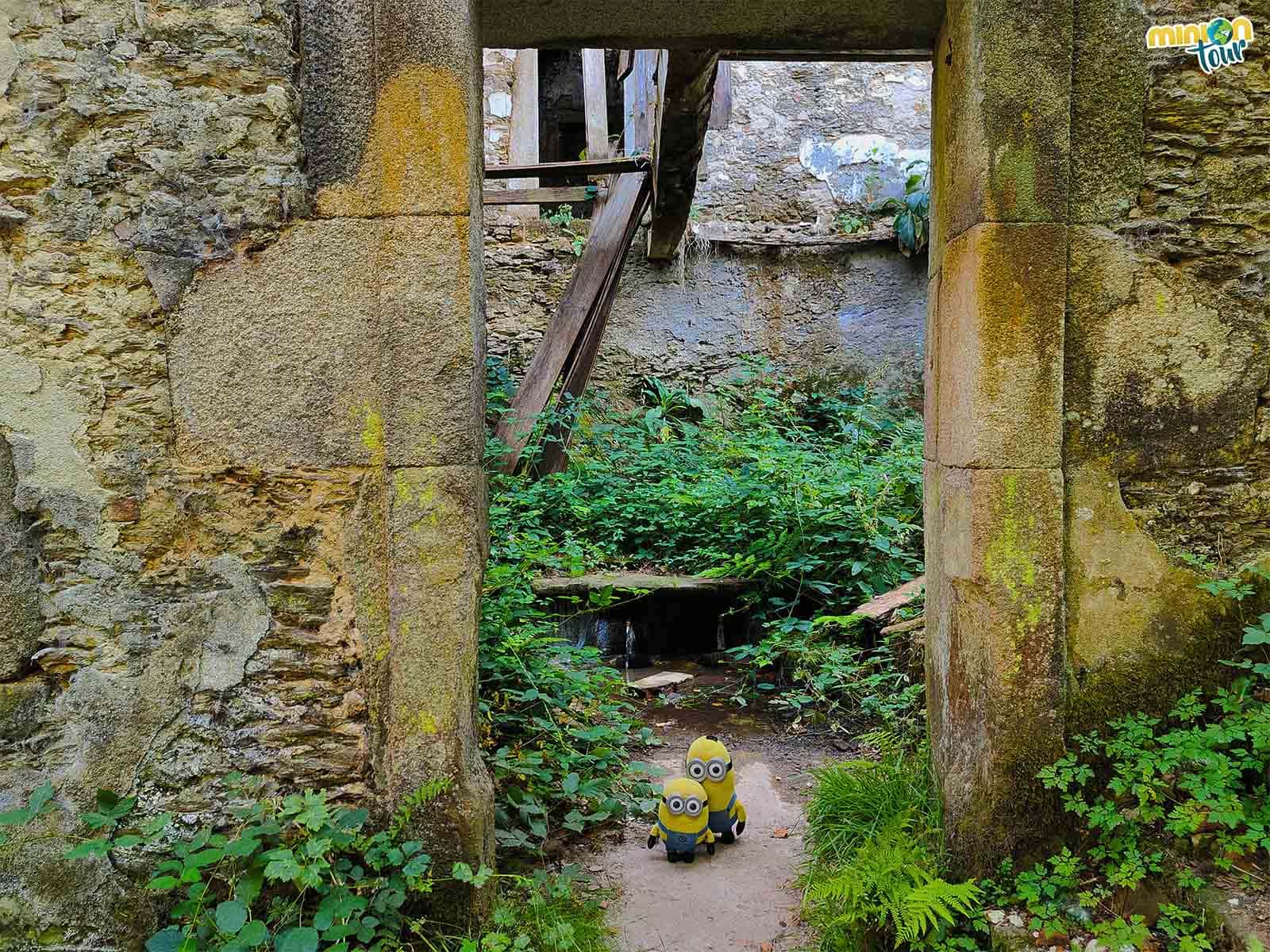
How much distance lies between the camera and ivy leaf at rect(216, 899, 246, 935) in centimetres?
210

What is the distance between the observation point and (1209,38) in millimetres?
2383

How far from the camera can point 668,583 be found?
558 cm

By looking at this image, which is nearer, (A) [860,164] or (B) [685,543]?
(B) [685,543]

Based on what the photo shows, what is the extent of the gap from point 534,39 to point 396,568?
1.64 m

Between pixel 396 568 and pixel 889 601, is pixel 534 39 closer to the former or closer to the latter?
pixel 396 568

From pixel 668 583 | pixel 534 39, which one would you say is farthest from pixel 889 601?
pixel 534 39

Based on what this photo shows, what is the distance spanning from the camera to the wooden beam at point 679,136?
4.63 metres

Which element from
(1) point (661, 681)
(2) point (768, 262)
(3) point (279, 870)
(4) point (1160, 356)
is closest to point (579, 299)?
(2) point (768, 262)

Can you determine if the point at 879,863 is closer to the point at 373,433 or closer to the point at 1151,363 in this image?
the point at 1151,363

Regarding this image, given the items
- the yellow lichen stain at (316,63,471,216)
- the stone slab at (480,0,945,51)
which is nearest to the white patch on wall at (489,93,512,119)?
the stone slab at (480,0,945,51)

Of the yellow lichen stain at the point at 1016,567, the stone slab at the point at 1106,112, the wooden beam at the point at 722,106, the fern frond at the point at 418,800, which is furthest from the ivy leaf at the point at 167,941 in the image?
the wooden beam at the point at 722,106

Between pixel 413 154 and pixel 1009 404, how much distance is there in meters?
1.68

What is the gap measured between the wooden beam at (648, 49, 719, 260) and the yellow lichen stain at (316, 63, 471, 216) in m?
1.51

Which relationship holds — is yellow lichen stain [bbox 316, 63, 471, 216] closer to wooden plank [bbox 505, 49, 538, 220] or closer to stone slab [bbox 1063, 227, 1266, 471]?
stone slab [bbox 1063, 227, 1266, 471]
